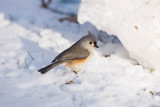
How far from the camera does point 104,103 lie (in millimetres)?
3783

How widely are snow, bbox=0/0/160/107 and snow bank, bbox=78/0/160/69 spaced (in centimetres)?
27

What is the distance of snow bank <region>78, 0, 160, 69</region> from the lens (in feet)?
15.6

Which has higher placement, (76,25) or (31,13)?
Result: (31,13)

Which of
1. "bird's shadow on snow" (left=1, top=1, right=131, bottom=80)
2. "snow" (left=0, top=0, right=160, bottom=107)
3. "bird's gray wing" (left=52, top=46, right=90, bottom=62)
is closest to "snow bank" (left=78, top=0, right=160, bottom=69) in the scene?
"snow" (left=0, top=0, right=160, bottom=107)

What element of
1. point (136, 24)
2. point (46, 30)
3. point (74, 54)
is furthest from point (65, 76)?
point (46, 30)

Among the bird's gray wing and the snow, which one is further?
the bird's gray wing

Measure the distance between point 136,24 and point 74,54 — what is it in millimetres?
1223

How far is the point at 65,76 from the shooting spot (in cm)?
466

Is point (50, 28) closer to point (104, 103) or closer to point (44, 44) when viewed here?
point (44, 44)

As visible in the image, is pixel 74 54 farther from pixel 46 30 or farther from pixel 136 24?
pixel 46 30

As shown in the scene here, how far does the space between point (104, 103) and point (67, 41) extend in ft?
9.21

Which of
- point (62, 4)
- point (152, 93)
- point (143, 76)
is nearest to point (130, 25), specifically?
point (143, 76)

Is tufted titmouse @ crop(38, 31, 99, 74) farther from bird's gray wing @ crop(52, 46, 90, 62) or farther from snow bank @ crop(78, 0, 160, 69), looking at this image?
snow bank @ crop(78, 0, 160, 69)

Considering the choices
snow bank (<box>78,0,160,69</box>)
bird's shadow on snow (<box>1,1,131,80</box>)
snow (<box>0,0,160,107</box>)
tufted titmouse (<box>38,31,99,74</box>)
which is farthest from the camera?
bird's shadow on snow (<box>1,1,131,80</box>)
